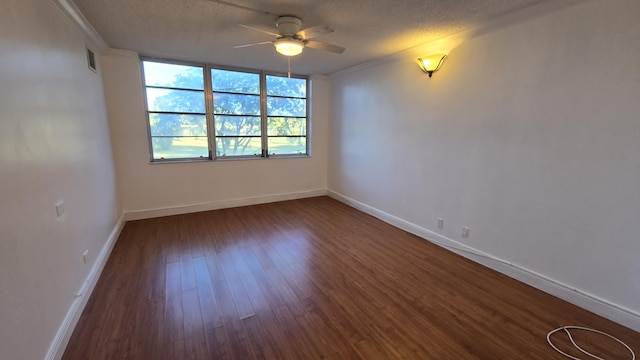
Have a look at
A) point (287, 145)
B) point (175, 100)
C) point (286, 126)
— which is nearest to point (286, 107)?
point (286, 126)

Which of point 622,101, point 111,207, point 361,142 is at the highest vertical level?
point 622,101

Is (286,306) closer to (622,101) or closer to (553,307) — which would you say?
(553,307)

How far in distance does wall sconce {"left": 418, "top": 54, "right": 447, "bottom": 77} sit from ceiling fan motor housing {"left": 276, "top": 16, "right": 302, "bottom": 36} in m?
1.56

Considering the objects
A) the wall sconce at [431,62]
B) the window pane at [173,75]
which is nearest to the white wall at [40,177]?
the window pane at [173,75]

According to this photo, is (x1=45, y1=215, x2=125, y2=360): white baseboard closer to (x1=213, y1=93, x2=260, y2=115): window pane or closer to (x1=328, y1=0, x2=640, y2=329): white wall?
(x1=213, y1=93, x2=260, y2=115): window pane

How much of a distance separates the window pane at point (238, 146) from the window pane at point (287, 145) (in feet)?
0.85

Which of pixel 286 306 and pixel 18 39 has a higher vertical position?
pixel 18 39

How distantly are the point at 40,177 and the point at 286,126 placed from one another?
153 inches

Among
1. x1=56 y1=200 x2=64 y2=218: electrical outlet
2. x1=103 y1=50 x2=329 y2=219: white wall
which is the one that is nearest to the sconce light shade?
x1=56 y1=200 x2=64 y2=218: electrical outlet

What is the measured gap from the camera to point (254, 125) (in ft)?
16.1

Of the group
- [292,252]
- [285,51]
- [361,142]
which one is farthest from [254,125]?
[292,252]

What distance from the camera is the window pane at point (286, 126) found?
5.08 meters

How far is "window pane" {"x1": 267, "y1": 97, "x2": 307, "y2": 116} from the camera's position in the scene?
5.01 meters

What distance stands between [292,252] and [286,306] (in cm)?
96
